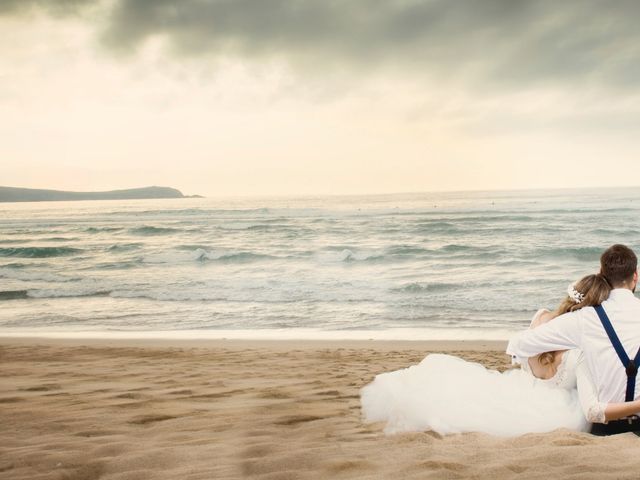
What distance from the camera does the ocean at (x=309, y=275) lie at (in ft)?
37.0

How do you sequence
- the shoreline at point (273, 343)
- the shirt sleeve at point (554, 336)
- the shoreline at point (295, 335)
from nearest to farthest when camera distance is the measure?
the shirt sleeve at point (554, 336), the shoreline at point (273, 343), the shoreline at point (295, 335)

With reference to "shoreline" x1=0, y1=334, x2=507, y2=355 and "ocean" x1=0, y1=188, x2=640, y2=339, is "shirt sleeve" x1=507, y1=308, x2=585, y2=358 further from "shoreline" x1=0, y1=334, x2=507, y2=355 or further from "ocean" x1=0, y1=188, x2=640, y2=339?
"ocean" x1=0, y1=188, x2=640, y2=339

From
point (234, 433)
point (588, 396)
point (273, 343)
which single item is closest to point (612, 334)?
point (588, 396)

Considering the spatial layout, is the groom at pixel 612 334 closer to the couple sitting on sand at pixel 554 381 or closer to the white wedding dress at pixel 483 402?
the couple sitting on sand at pixel 554 381

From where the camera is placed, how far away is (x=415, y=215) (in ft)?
137

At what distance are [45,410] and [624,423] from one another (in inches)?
186

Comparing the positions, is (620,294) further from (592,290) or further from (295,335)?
(295,335)

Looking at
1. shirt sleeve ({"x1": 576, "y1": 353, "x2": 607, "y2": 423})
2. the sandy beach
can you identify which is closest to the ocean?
the sandy beach

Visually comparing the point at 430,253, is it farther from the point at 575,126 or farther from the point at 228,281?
the point at 575,126

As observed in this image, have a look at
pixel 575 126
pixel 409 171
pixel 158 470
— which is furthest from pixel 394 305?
pixel 409 171

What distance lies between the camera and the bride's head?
319cm

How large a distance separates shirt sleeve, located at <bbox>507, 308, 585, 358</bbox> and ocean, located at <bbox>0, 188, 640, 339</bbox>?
6104mm

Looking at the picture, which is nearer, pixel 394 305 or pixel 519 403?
pixel 519 403

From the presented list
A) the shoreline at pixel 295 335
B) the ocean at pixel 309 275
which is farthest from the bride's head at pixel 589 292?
the ocean at pixel 309 275
